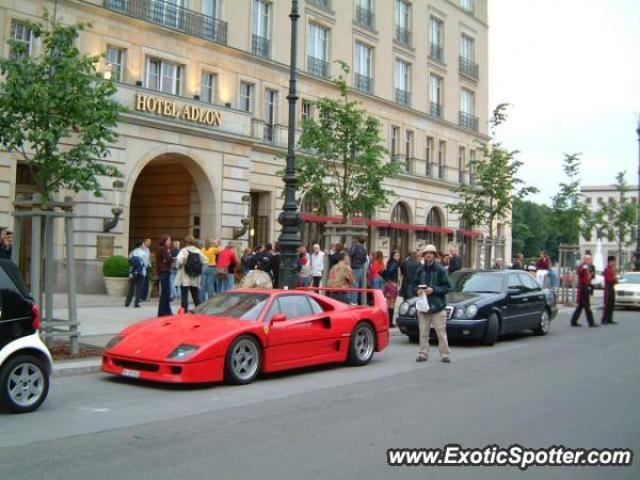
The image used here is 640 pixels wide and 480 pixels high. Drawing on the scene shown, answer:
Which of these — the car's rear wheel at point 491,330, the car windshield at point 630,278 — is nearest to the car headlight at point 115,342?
the car's rear wheel at point 491,330

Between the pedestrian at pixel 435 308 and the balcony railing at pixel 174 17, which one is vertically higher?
the balcony railing at pixel 174 17

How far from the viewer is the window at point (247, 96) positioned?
29341 mm

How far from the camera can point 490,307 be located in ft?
46.5

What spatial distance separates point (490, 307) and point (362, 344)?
3.78m

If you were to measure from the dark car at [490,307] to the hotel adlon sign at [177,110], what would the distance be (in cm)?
1284

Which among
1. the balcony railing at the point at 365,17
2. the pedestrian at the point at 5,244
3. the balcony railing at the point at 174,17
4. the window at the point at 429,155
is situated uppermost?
the balcony railing at the point at 365,17

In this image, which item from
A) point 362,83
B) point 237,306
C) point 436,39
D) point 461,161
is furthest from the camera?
point 461,161

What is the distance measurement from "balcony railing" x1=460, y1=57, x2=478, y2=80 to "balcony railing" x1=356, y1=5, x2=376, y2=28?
10192 mm

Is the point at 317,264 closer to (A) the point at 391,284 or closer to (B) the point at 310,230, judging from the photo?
(A) the point at 391,284

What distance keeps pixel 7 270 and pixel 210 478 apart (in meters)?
3.85

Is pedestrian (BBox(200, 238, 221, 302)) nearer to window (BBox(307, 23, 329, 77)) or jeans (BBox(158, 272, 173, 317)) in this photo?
jeans (BBox(158, 272, 173, 317))

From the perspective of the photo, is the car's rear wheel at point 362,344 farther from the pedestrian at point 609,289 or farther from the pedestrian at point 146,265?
the pedestrian at point 609,289

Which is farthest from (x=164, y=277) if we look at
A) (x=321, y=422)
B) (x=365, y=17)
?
(x=365, y=17)

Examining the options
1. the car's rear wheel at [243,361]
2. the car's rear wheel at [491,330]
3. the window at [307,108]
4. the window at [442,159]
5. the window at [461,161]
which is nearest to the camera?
the car's rear wheel at [243,361]
